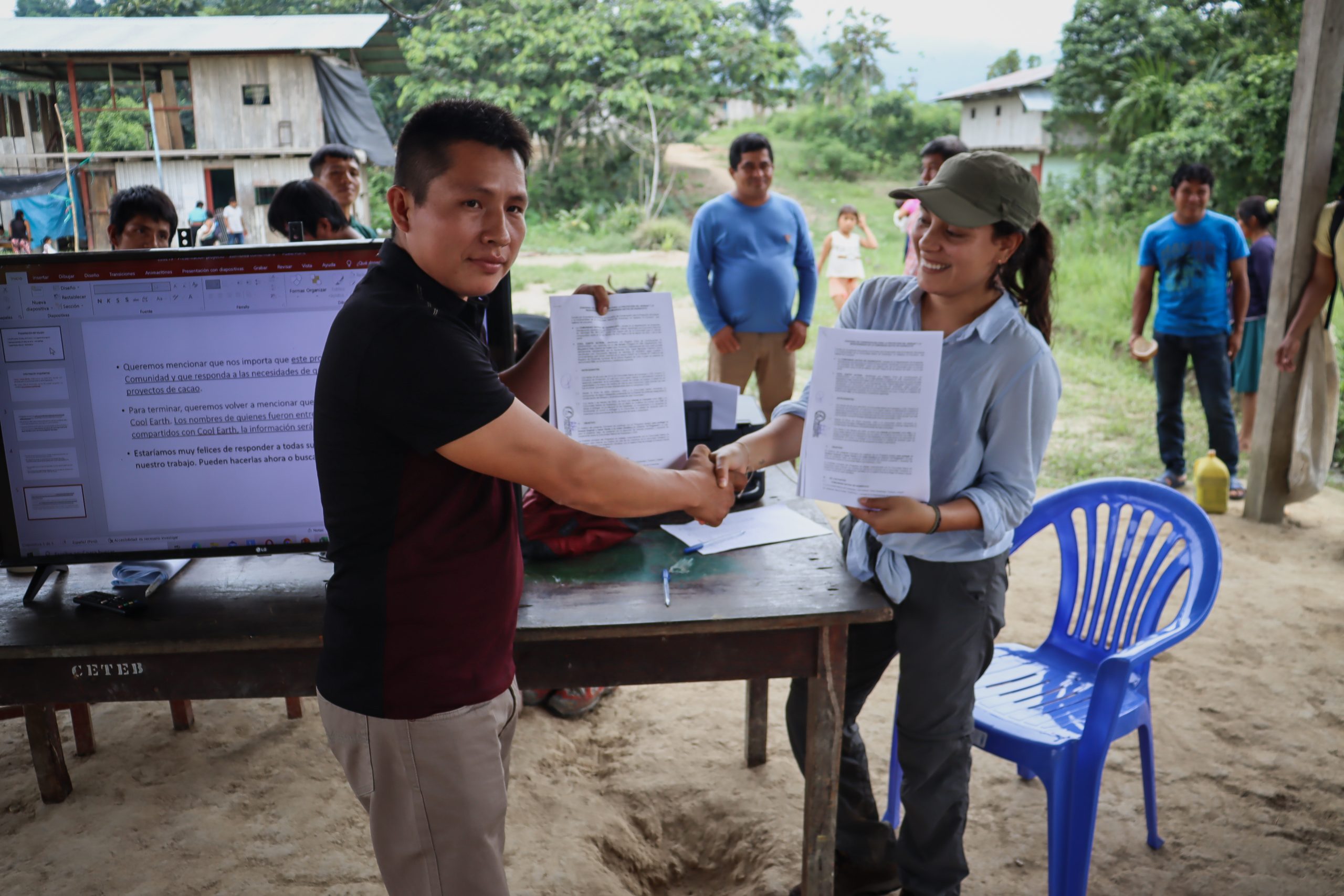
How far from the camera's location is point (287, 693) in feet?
6.18

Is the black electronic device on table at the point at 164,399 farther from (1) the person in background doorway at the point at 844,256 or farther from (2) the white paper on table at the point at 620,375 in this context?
(1) the person in background doorway at the point at 844,256

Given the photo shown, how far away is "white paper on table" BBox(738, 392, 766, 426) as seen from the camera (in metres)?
2.72

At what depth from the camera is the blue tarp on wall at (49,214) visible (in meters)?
11.1

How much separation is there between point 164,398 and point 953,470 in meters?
1.61

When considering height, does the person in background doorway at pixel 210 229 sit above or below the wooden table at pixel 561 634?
above

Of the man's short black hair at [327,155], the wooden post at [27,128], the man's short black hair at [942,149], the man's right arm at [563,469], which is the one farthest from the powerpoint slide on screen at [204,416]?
the wooden post at [27,128]

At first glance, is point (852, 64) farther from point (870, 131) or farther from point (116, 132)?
point (116, 132)

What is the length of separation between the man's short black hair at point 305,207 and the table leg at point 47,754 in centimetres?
198

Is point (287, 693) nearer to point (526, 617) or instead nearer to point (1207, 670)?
point (526, 617)

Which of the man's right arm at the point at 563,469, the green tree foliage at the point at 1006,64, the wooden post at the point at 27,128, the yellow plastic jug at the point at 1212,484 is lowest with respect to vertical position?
the yellow plastic jug at the point at 1212,484

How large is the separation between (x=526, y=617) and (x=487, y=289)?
0.67 m

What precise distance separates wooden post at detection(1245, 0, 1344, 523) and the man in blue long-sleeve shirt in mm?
2417

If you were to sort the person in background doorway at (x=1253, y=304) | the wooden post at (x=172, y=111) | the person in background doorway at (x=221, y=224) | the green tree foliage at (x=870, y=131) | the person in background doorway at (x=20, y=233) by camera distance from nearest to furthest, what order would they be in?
1. the person in background doorway at (x=1253, y=304)
2. the person in background doorway at (x=20, y=233)
3. the person in background doorway at (x=221, y=224)
4. the wooden post at (x=172, y=111)
5. the green tree foliage at (x=870, y=131)

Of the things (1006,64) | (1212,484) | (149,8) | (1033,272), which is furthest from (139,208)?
(1006,64)
